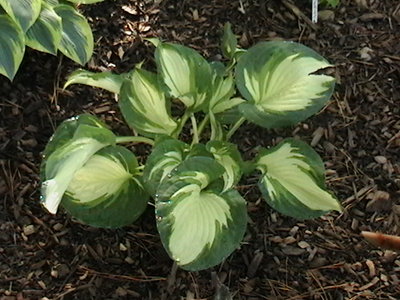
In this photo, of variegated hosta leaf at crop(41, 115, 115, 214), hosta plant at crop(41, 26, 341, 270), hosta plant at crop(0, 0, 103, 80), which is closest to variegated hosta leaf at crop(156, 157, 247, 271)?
hosta plant at crop(41, 26, 341, 270)

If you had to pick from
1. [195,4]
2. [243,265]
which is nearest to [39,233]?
[243,265]

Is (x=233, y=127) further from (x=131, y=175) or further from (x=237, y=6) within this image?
(x=237, y=6)

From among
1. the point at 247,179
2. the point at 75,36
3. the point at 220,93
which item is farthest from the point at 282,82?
the point at 75,36

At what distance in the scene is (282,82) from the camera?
1594mm

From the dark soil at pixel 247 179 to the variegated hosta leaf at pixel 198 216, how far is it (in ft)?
0.75

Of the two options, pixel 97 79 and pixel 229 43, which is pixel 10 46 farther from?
pixel 229 43

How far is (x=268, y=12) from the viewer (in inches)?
80.4

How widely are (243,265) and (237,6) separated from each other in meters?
0.76

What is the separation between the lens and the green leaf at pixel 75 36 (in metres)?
1.81

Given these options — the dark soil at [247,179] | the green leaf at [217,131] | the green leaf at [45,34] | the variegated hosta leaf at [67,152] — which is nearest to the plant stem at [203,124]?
the green leaf at [217,131]

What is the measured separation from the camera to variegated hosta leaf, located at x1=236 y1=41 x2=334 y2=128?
1.54 meters

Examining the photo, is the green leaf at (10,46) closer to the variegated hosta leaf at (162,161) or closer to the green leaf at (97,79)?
the green leaf at (97,79)

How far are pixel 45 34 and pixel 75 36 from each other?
0.09 metres

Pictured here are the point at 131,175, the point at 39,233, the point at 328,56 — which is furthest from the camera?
the point at 328,56
